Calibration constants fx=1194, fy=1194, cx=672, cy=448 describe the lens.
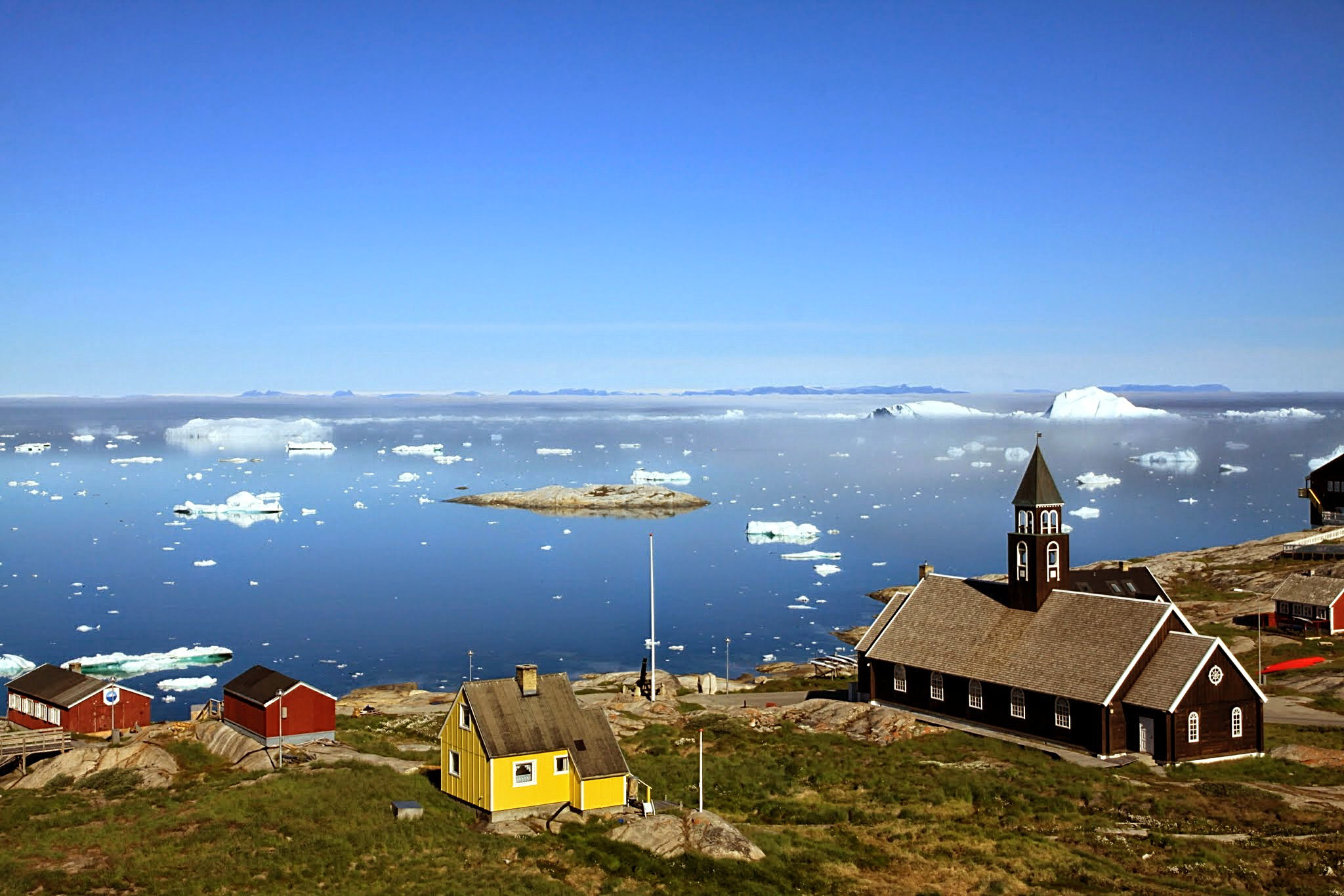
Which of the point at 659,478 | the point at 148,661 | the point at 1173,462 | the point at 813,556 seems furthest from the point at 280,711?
the point at 1173,462

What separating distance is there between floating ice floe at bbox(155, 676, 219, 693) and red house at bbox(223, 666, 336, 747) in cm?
1558

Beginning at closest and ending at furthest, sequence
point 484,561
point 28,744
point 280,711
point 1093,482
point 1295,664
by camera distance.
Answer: point 280,711
point 28,744
point 1295,664
point 484,561
point 1093,482

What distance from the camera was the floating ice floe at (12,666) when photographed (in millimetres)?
54250

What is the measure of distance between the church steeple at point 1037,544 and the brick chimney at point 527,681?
17.4 metres

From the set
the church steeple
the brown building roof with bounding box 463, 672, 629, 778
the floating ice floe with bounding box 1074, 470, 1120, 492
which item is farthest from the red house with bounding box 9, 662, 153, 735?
the floating ice floe with bounding box 1074, 470, 1120, 492

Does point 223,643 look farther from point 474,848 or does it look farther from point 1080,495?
point 1080,495

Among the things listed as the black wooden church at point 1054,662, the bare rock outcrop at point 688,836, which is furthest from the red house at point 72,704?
the black wooden church at point 1054,662

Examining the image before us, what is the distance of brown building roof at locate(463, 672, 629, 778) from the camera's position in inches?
1172

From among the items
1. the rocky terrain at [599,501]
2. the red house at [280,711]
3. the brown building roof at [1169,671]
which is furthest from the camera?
the rocky terrain at [599,501]

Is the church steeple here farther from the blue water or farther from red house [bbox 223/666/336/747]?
red house [bbox 223/666/336/747]

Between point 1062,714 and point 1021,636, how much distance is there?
3434 millimetres

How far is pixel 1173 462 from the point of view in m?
176

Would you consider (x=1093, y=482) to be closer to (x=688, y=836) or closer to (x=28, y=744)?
(x=688, y=836)

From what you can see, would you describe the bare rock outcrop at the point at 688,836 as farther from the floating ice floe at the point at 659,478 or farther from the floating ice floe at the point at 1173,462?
the floating ice floe at the point at 1173,462
